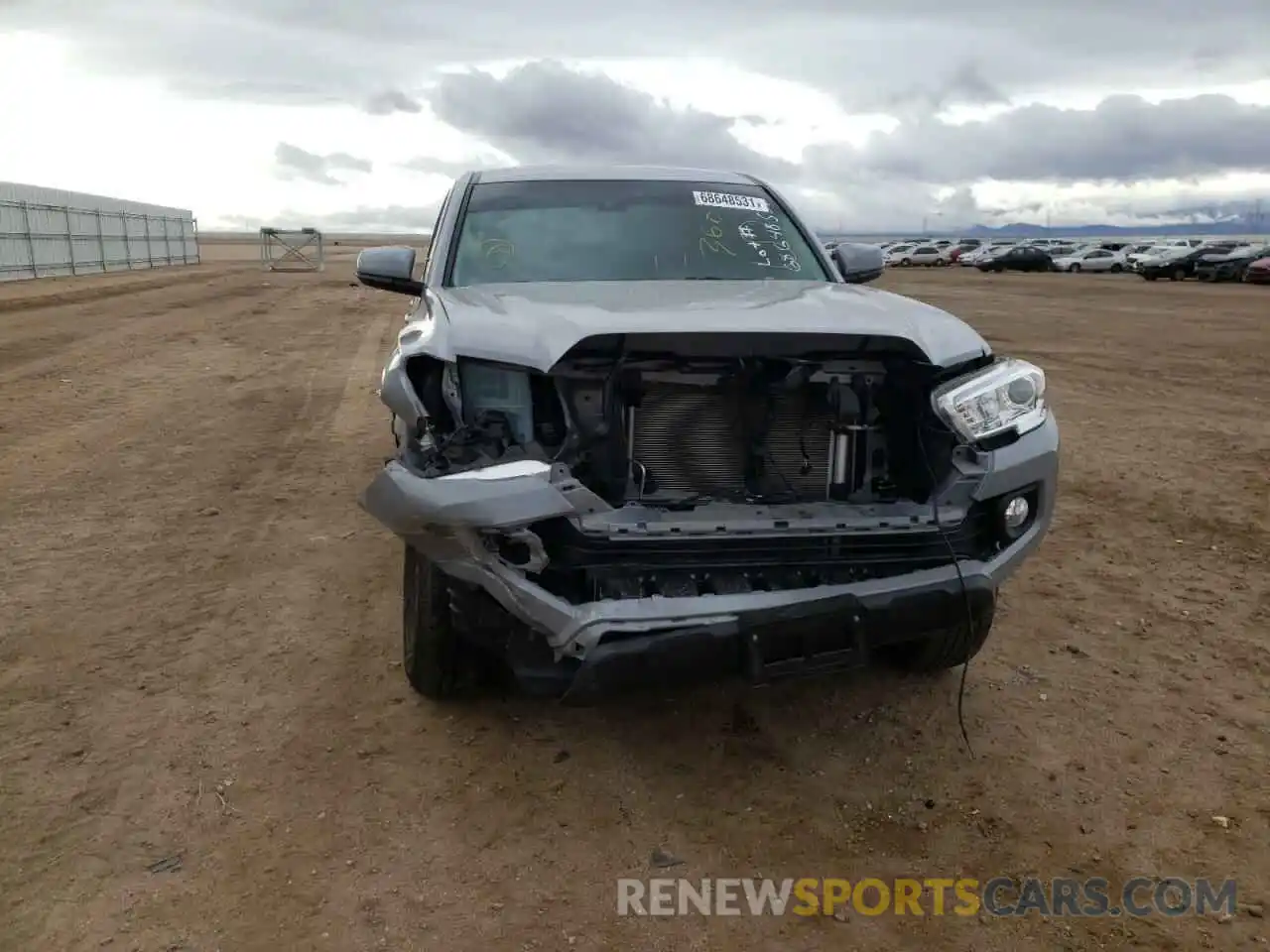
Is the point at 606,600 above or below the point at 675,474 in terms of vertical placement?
below

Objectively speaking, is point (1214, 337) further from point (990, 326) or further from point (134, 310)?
point (134, 310)

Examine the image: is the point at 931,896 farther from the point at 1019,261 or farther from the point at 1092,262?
the point at 1092,262

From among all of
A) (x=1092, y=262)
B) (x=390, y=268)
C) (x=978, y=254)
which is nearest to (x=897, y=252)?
(x=978, y=254)

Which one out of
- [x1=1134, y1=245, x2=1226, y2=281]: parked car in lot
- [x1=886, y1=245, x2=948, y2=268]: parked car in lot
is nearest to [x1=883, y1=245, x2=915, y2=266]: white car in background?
[x1=886, y1=245, x2=948, y2=268]: parked car in lot

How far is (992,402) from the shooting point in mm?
3268

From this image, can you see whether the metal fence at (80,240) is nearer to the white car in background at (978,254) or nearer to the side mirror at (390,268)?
the side mirror at (390,268)

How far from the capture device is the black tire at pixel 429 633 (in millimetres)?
3332

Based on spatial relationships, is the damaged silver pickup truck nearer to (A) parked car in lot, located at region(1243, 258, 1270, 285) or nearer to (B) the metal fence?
(B) the metal fence

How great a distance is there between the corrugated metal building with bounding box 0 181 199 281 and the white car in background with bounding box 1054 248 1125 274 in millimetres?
40989

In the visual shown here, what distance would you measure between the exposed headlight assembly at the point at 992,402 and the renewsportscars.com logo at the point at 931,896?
1316 mm

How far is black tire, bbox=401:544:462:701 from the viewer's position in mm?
3332

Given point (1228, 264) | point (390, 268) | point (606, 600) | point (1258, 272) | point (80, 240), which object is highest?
point (80, 240)

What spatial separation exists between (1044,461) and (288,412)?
6.97m

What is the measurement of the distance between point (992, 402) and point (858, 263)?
6.06 ft
